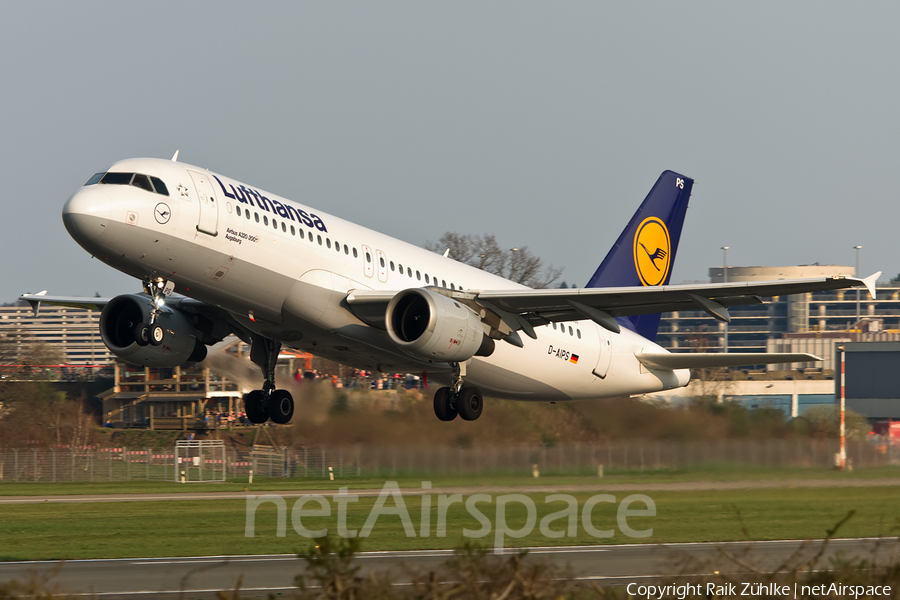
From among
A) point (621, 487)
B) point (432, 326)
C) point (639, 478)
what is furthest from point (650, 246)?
point (432, 326)

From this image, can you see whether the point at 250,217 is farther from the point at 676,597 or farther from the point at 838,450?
the point at 838,450

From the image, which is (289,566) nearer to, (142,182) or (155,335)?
(155,335)

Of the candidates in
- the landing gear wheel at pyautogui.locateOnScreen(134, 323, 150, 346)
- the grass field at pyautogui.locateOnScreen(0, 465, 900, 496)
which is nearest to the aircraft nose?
the landing gear wheel at pyautogui.locateOnScreen(134, 323, 150, 346)

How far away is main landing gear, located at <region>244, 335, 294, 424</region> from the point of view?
1080 inches

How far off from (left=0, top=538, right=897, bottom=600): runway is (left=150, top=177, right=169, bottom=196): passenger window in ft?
23.7

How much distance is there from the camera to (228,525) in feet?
85.0

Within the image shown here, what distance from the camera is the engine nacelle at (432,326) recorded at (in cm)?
2297

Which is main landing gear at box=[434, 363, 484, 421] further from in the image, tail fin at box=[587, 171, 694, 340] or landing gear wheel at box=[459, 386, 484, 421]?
tail fin at box=[587, 171, 694, 340]

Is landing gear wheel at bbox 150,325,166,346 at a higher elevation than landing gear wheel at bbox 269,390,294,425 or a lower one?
higher

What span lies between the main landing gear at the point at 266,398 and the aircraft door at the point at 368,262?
14.5ft

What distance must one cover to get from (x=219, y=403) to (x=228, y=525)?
89.9ft

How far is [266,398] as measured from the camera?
2784cm

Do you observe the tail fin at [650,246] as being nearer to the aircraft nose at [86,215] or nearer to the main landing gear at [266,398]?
the main landing gear at [266,398]

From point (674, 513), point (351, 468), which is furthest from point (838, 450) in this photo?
point (351, 468)
